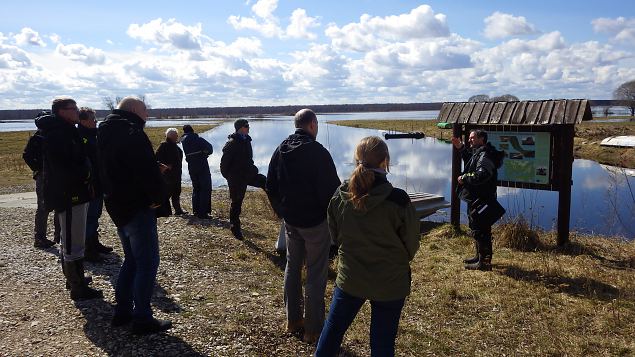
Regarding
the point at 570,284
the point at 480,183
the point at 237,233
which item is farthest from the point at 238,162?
the point at 570,284

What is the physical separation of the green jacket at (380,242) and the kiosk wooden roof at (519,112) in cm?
555

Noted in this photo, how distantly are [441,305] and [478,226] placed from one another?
4.98 feet

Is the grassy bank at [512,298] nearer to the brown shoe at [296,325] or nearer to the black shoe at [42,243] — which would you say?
the brown shoe at [296,325]

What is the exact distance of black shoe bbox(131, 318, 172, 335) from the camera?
4402 millimetres

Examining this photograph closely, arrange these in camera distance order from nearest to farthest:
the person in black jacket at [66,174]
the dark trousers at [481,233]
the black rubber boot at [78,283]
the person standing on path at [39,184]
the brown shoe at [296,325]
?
1. the brown shoe at [296,325]
2. the person in black jacket at [66,174]
3. the black rubber boot at [78,283]
4. the person standing on path at [39,184]
5. the dark trousers at [481,233]

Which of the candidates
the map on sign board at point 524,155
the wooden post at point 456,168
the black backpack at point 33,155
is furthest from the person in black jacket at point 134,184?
the map on sign board at point 524,155

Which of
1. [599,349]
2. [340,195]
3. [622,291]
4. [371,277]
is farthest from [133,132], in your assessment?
[622,291]

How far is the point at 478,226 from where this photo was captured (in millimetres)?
6863

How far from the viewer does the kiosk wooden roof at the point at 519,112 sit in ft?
25.1

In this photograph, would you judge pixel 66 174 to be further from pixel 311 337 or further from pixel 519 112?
pixel 519 112

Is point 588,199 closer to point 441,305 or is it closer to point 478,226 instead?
point 478,226

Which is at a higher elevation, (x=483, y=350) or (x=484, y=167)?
(x=484, y=167)

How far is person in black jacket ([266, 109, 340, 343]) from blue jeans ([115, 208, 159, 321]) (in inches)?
44.3

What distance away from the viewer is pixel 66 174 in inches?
195
